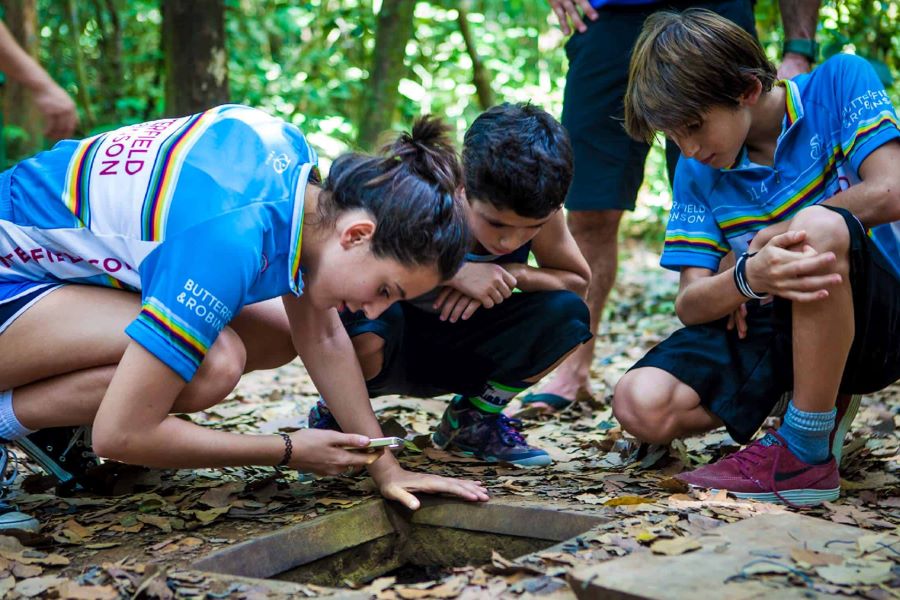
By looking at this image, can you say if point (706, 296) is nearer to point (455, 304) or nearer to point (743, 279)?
point (743, 279)

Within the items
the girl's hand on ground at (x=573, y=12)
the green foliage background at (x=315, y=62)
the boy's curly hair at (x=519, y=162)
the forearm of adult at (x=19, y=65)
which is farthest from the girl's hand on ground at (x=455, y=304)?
the green foliage background at (x=315, y=62)

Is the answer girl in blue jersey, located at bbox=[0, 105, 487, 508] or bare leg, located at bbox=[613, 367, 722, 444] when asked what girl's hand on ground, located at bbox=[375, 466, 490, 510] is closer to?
girl in blue jersey, located at bbox=[0, 105, 487, 508]

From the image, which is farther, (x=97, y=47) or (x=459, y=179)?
(x=97, y=47)

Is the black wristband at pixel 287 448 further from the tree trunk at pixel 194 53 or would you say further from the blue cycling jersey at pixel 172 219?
the tree trunk at pixel 194 53

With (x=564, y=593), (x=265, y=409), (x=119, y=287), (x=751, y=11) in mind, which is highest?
(x=751, y=11)

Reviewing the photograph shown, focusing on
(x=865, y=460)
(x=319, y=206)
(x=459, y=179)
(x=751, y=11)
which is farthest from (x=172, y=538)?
(x=751, y=11)

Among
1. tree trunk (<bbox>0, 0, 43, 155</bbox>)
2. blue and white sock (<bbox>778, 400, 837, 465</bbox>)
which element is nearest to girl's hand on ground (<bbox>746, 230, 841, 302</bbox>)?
blue and white sock (<bbox>778, 400, 837, 465</bbox>)

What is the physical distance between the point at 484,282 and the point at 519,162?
0.39 metres

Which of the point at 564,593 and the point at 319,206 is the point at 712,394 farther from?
the point at 319,206

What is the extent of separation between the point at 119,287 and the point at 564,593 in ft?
4.55

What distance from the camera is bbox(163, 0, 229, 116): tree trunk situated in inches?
204

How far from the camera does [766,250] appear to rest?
2500 mm

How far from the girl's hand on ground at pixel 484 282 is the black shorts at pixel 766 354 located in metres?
0.48

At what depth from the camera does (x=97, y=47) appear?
941cm
